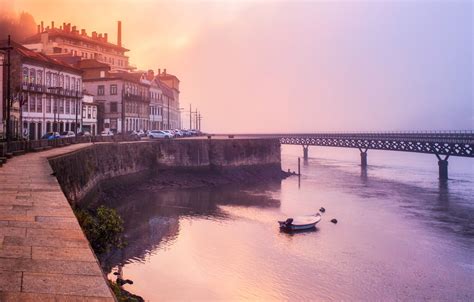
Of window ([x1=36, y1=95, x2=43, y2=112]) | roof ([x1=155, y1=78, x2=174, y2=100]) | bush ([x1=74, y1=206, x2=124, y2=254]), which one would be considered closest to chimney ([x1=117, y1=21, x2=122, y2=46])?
roof ([x1=155, y1=78, x2=174, y2=100])

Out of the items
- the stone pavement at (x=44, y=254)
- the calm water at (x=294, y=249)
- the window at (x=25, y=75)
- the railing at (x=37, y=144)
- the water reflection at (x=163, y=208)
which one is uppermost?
the window at (x=25, y=75)

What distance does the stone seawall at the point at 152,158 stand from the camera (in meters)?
32.1

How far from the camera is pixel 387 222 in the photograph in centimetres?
3650

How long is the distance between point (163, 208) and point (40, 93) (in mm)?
26066

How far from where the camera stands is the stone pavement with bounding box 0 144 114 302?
613 cm

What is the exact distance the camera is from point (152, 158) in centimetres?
5794

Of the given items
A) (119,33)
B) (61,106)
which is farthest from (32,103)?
(119,33)

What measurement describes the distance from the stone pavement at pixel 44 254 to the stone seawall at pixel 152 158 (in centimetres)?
1454

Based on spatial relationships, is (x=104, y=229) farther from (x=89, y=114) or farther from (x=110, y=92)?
(x=110, y=92)

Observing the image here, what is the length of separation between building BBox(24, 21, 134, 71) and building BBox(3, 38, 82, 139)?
25000mm

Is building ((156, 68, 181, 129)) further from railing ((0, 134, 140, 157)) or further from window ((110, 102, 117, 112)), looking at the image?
railing ((0, 134, 140, 157))

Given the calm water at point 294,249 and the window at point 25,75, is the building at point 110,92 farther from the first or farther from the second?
the calm water at point 294,249

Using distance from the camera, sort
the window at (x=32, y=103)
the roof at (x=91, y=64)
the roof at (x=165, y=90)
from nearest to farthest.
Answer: the window at (x=32, y=103) < the roof at (x=91, y=64) < the roof at (x=165, y=90)

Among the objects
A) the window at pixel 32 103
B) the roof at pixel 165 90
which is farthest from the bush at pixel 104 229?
the roof at pixel 165 90
